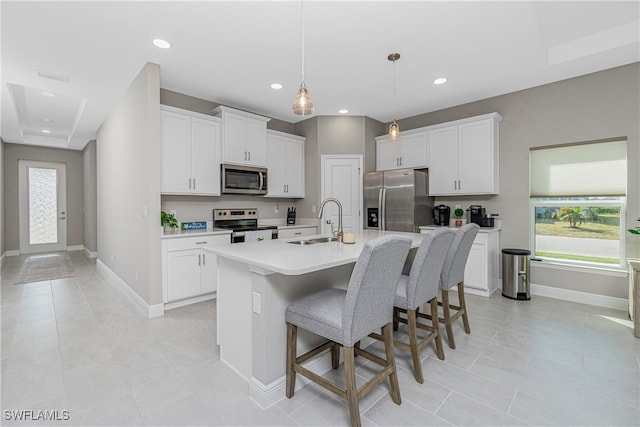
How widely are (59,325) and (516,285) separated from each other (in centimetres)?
511

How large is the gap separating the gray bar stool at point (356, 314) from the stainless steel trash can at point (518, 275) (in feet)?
9.11

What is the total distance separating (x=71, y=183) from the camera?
7340 mm

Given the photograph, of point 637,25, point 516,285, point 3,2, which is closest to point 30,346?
point 3,2

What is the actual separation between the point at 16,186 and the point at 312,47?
7.73 m

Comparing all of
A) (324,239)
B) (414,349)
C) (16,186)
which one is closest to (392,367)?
(414,349)

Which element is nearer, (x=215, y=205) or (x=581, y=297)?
(x=581, y=297)

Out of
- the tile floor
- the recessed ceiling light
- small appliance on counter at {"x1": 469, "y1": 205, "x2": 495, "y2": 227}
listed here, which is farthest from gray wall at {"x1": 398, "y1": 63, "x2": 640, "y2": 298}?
the recessed ceiling light

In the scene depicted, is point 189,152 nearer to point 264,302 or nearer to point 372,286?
point 264,302

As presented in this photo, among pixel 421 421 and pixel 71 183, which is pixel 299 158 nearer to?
pixel 421 421

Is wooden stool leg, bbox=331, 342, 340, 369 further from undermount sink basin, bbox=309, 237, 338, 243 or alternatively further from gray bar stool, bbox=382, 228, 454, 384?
undermount sink basin, bbox=309, 237, 338, 243

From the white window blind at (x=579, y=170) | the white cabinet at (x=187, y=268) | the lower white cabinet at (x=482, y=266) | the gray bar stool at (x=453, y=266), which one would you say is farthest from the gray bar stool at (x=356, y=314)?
the white window blind at (x=579, y=170)

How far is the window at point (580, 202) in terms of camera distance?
11.2 ft

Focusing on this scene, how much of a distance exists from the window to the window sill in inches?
2.2

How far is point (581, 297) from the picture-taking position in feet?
11.7
